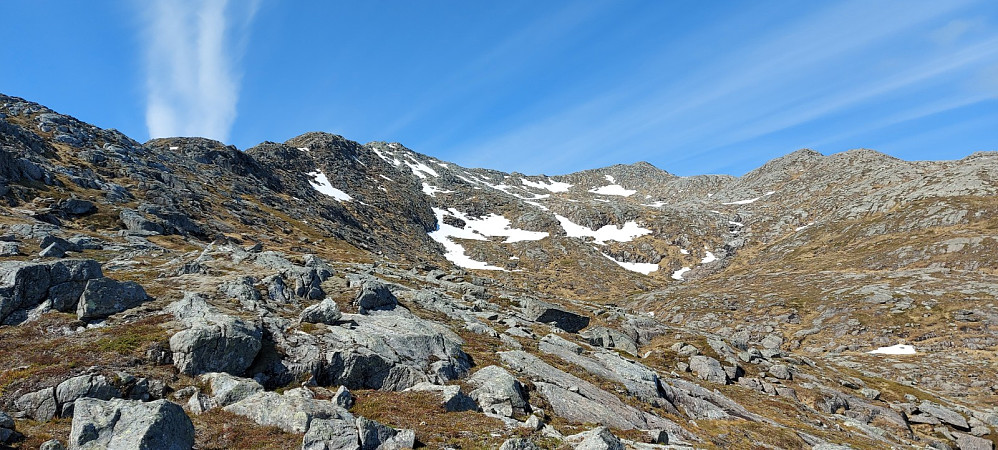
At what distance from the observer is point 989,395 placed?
164ft

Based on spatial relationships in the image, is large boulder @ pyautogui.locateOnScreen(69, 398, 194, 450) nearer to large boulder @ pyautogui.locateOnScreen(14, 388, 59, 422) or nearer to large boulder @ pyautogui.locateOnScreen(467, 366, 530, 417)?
large boulder @ pyautogui.locateOnScreen(14, 388, 59, 422)

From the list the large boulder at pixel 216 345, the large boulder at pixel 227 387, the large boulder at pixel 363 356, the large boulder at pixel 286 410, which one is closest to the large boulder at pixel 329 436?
the large boulder at pixel 286 410

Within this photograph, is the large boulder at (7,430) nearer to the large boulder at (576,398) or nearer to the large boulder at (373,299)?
the large boulder at (373,299)

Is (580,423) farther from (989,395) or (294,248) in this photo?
(294,248)

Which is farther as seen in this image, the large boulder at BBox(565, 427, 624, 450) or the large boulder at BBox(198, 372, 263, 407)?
the large boulder at BBox(198, 372, 263, 407)

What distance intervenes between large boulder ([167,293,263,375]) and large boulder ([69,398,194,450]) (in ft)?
22.5

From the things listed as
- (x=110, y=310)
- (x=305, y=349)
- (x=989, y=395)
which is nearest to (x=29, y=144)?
(x=110, y=310)

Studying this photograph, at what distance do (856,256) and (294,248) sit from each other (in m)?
147

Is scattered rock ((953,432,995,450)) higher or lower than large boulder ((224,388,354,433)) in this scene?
lower

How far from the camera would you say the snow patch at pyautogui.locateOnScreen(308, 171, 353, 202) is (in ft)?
579

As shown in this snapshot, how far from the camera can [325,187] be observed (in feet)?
595

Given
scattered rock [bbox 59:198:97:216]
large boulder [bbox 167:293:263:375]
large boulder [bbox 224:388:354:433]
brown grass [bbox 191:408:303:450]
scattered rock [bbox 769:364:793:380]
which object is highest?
scattered rock [bbox 59:198:97:216]

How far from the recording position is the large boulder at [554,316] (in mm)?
58906

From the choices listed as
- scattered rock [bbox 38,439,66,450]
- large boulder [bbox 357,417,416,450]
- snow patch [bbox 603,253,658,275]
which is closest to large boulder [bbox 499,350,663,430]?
large boulder [bbox 357,417,416,450]
